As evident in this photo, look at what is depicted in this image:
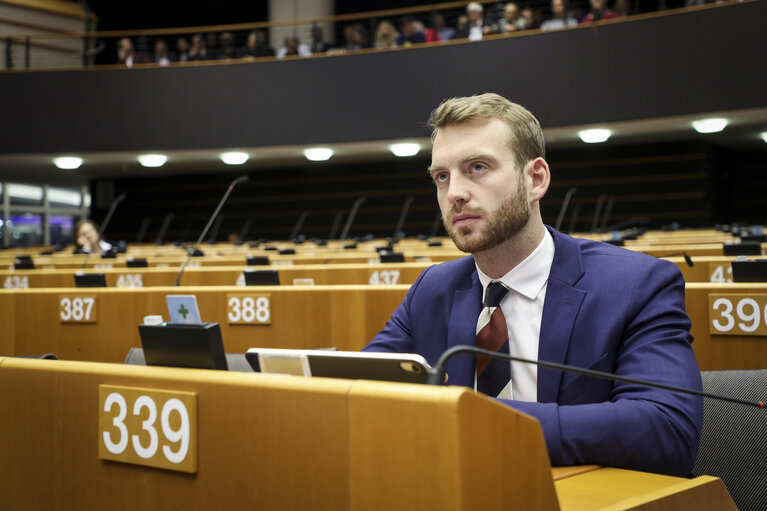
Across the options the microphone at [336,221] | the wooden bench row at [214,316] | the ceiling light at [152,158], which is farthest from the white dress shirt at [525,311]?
the microphone at [336,221]

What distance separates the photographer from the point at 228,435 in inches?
32.6

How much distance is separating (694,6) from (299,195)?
347 inches

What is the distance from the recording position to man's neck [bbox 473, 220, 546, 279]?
1.37 meters

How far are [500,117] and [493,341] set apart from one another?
0.44 metres

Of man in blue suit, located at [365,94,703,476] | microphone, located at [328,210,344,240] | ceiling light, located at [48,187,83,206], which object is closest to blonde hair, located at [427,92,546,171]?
man in blue suit, located at [365,94,703,476]

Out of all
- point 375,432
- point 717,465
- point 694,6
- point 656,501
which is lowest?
point 717,465

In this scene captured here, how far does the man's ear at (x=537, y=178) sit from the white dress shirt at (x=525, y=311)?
0.10m

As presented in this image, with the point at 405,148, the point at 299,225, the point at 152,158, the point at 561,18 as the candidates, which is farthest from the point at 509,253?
the point at 299,225

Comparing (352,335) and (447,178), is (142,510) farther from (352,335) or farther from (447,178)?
(352,335)

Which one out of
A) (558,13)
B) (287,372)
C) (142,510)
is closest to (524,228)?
(287,372)

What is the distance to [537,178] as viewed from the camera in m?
1.40

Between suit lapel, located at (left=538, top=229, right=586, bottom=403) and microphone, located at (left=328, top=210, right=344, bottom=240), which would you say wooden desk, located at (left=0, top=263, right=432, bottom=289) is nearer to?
suit lapel, located at (left=538, top=229, right=586, bottom=403)

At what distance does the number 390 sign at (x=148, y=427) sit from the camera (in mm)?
858

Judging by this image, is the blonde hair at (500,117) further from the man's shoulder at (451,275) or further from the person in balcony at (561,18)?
the person in balcony at (561,18)
